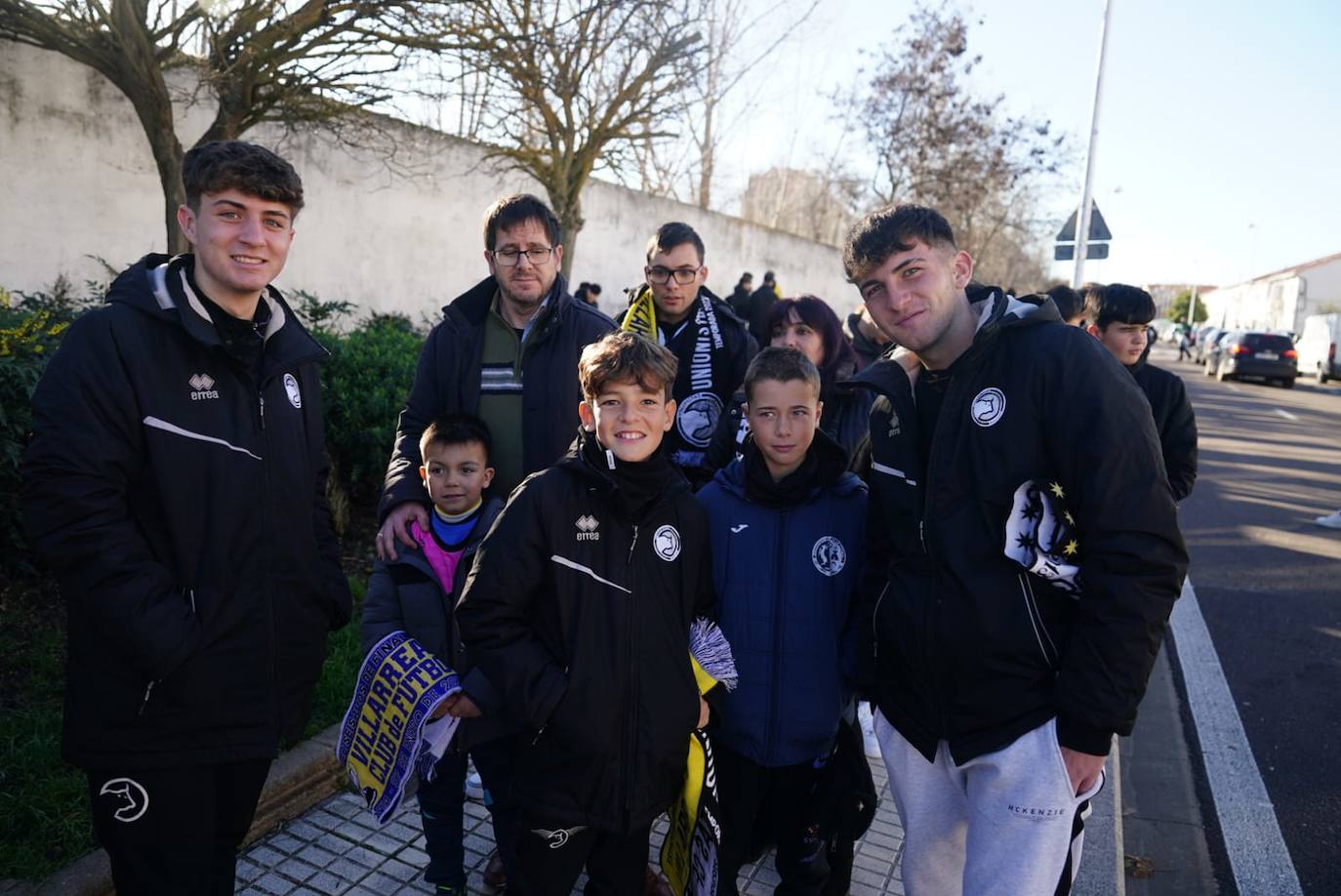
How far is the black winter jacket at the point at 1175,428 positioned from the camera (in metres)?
4.15

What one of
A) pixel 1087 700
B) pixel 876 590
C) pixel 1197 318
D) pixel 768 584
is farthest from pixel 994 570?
pixel 1197 318

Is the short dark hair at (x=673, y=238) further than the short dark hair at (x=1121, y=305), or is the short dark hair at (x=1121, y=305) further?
the short dark hair at (x=1121, y=305)

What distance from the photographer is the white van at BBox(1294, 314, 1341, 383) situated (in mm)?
31641

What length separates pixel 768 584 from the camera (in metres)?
2.73

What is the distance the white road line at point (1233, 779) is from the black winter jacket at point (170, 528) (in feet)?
12.1

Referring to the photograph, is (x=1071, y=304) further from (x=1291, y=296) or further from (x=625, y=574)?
(x=1291, y=296)

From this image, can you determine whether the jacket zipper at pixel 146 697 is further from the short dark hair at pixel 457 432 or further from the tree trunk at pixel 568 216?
the tree trunk at pixel 568 216

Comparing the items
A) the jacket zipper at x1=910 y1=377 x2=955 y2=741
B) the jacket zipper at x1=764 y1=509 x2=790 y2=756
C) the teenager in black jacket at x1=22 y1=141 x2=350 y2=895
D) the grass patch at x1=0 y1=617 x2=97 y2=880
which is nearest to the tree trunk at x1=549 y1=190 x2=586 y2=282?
the grass patch at x1=0 y1=617 x2=97 y2=880

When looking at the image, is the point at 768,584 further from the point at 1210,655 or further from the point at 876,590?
the point at 1210,655

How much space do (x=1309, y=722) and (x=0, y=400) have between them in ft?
22.0

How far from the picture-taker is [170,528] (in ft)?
6.65

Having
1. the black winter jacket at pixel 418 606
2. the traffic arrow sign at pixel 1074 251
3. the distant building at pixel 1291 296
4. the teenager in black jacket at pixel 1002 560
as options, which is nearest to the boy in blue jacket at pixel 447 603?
the black winter jacket at pixel 418 606

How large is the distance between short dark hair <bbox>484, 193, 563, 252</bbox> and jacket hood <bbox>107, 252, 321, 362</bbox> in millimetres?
969

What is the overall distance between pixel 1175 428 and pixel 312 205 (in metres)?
10.5
